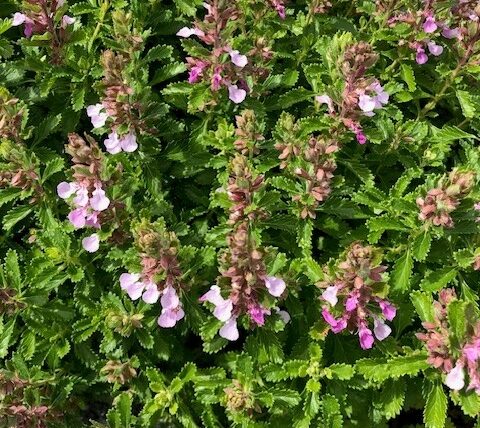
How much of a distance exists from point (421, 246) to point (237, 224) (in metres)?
0.95

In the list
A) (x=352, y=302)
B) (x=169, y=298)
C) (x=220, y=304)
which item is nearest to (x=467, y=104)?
(x=352, y=302)

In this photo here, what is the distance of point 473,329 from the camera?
2.41m

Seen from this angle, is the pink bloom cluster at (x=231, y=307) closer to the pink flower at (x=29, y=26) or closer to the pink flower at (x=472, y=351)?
the pink flower at (x=472, y=351)

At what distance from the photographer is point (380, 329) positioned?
2742 millimetres

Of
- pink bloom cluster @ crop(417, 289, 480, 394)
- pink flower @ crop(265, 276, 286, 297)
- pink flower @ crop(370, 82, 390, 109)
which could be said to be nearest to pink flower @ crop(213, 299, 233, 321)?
pink flower @ crop(265, 276, 286, 297)

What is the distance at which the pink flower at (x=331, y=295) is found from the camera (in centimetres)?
255

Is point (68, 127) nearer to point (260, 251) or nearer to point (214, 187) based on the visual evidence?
point (214, 187)

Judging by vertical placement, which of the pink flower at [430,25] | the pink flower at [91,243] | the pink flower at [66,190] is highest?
the pink flower at [430,25]

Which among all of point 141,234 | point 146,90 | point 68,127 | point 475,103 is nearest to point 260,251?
point 141,234

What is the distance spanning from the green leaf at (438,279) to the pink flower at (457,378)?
60 centimetres

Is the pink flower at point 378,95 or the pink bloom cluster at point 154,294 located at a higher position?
the pink flower at point 378,95

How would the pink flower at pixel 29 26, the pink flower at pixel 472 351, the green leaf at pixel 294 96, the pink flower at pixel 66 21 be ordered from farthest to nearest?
1. the green leaf at pixel 294 96
2. the pink flower at pixel 66 21
3. the pink flower at pixel 29 26
4. the pink flower at pixel 472 351

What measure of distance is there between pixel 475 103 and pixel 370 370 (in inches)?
72.1

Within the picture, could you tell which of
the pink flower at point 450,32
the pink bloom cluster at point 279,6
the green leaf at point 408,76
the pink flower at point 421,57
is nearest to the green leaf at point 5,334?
the pink bloom cluster at point 279,6
